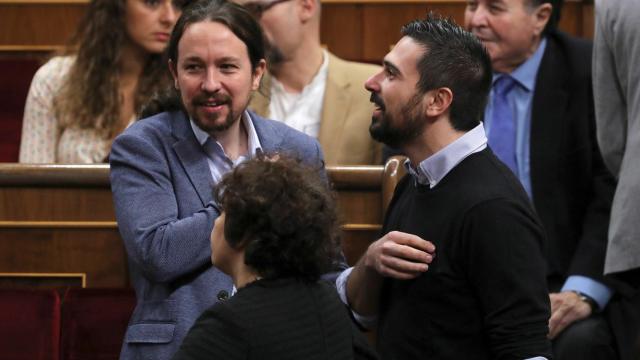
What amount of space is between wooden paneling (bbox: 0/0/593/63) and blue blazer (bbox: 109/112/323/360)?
109 cm

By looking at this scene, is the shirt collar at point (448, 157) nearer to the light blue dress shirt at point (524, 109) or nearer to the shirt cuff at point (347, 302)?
the shirt cuff at point (347, 302)

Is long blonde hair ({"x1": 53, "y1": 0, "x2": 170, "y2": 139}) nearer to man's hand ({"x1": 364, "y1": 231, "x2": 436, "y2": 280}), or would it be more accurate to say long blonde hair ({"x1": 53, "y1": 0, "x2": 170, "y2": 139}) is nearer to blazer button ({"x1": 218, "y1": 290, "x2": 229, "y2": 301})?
blazer button ({"x1": 218, "y1": 290, "x2": 229, "y2": 301})

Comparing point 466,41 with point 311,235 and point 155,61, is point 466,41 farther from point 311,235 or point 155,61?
point 155,61

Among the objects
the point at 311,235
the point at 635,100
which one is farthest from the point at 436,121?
the point at 635,100

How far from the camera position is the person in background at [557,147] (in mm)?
1680

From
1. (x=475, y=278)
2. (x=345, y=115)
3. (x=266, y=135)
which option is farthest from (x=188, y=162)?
(x=345, y=115)

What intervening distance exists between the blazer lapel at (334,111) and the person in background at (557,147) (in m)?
0.24

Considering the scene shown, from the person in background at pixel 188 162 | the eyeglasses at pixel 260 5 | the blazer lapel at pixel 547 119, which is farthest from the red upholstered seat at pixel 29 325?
the blazer lapel at pixel 547 119

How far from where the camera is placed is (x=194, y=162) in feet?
4.38

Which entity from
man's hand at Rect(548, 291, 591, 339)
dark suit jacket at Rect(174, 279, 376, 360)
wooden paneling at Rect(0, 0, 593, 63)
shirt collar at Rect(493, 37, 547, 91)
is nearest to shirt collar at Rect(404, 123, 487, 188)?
dark suit jacket at Rect(174, 279, 376, 360)

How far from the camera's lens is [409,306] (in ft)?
3.98

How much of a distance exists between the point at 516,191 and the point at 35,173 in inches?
30.2

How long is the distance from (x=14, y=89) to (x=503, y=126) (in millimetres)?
1026

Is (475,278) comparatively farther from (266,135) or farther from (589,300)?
(589,300)
